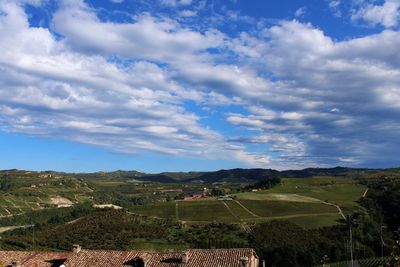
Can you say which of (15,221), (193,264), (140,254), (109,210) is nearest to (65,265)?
(140,254)

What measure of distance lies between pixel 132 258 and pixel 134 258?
→ 29cm

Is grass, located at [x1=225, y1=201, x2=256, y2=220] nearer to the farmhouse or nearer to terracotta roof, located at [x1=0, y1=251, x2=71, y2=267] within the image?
the farmhouse

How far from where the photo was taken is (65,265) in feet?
153

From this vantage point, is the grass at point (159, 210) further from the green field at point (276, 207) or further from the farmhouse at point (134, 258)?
the farmhouse at point (134, 258)

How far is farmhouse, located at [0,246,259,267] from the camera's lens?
1775 inches

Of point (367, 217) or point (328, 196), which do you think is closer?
point (367, 217)

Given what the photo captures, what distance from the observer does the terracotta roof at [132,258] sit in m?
45.2

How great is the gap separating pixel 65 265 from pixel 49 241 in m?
75.6

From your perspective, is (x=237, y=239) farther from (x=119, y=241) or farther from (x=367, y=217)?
(x=367, y=217)

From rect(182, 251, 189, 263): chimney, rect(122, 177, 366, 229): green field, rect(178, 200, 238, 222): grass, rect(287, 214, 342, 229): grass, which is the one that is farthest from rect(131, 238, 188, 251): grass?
rect(182, 251, 189, 263): chimney

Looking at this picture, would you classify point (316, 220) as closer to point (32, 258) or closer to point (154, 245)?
point (154, 245)

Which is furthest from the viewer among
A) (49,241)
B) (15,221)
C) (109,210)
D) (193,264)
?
(15,221)

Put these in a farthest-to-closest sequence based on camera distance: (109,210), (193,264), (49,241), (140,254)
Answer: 1. (109,210)
2. (49,241)
3. (140,254)
4. (193,264)

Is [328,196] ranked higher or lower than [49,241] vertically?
higher
